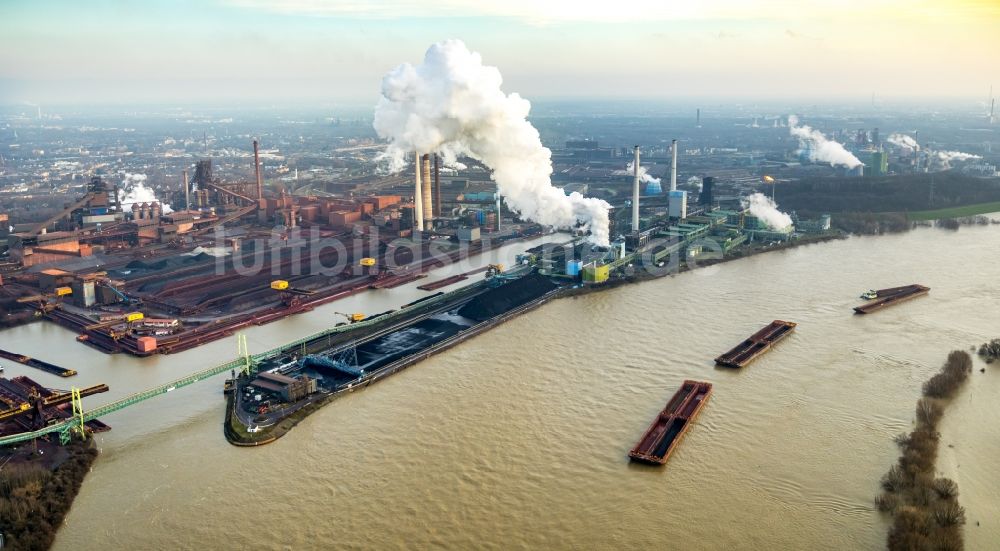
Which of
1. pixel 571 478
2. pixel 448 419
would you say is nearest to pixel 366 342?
pixel 448 419

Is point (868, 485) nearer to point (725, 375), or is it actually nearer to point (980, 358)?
point (725, 375)

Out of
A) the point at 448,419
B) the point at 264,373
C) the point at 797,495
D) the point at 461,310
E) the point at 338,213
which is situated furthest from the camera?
the point at 338,213

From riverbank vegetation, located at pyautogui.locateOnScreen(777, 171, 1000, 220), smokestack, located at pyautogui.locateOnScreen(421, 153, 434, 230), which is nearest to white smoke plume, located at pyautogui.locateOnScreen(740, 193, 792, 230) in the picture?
riverbank vegetation, located at pyautogui.locateOnScreen(777, 171, 1000, 220)

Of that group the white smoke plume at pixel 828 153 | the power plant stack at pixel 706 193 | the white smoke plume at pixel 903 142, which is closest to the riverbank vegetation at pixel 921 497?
the power plant stack at pixel 706 193

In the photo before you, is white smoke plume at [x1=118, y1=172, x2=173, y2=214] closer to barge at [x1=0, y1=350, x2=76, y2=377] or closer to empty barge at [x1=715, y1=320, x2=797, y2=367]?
barge at [x1=0, y1=350, x2=76, y2=377]

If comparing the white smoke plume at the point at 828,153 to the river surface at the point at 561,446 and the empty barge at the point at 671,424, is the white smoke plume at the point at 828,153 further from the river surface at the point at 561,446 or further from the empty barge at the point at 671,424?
the empty barge at the point at 671,424

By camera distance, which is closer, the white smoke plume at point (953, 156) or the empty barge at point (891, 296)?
the empty barge at point (891, 296)
